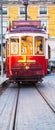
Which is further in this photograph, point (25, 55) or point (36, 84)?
point (36, 84)

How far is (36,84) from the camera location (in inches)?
1331

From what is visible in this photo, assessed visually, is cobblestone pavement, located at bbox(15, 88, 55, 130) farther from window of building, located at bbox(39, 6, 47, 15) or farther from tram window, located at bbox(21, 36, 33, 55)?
window of building, located at bbox(39, 6, 47, 15)

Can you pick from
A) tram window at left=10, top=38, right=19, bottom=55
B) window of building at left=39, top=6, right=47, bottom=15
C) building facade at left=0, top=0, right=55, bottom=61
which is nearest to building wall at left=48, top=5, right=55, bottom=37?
building facade at left=0, top=0, right=55, bottom=61

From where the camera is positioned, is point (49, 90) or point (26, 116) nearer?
point (26, 116)

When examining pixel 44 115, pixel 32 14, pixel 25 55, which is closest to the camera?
pixel 44 115

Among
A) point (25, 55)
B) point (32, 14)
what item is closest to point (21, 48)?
point (25, 55)

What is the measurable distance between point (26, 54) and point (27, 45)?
543 mm

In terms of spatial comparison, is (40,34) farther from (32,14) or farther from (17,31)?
(32,14)

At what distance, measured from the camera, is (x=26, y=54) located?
2903 cm

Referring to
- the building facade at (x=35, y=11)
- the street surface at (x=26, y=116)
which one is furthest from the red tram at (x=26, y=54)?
the building facade at (x=35, y=11)

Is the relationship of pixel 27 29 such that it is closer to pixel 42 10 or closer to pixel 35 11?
pixel 35 11

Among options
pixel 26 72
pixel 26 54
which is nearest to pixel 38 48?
pixel 26 54

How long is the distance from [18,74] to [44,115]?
14.2m

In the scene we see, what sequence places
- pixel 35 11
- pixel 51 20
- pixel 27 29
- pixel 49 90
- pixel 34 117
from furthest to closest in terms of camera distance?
pixel 35 11, pixel 51 20, pixel 27 29, pixel 49 90, pixel 34 117
